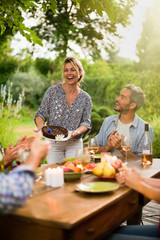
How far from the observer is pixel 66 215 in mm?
1406

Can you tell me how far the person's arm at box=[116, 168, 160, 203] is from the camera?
1690mm

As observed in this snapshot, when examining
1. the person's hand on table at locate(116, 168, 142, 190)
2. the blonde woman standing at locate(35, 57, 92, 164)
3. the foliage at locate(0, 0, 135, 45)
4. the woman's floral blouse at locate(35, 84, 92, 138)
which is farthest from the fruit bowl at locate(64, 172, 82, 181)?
the woman's floral blouse at locate(35, 84, 92, 138)

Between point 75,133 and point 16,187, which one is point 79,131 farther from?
point 16,187

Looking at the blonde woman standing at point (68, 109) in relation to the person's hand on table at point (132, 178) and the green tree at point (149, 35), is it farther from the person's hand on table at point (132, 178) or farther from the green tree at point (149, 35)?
the green tree at point (149, 35)

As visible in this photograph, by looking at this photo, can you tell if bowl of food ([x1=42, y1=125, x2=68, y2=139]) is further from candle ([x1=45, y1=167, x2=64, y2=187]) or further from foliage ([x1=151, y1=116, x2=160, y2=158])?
foliage ([x1=151, y1=116, x2=160, y2=158])

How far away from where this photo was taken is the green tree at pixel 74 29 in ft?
20.7

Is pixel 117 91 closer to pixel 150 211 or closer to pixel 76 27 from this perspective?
pixel 76 27

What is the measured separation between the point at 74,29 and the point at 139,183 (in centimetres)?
500

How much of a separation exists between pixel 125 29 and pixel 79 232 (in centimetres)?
629

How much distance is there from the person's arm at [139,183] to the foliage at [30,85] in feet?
38.6

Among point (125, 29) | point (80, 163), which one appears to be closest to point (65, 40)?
point (125, 29)

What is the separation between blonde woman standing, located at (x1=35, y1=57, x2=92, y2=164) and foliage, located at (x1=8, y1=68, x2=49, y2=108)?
391 inches

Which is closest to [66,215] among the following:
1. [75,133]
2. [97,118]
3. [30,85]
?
[75,133]

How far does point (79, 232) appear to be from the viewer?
4.56 ft
